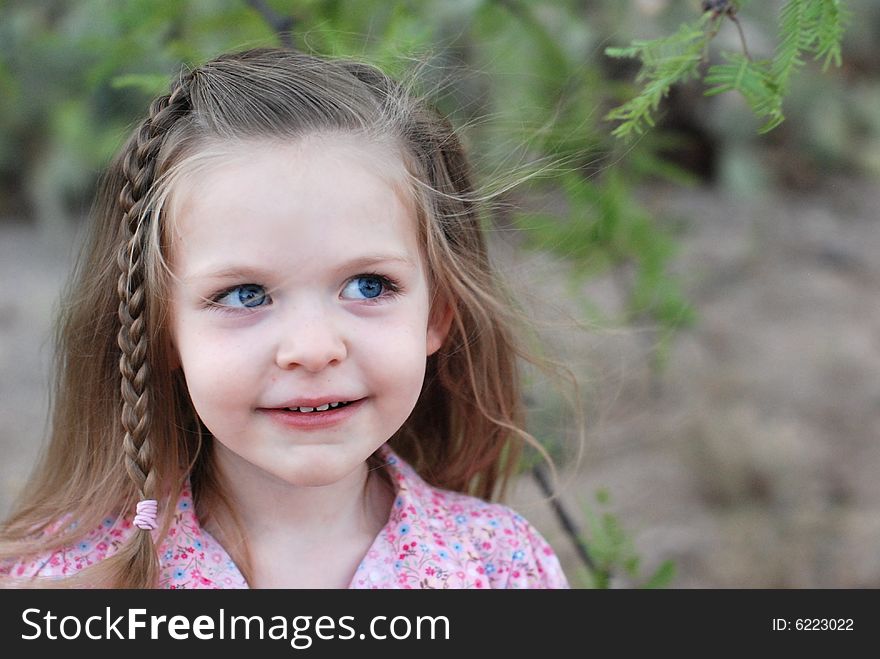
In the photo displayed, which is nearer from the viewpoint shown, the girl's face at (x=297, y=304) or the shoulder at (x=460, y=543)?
the girl's face at (x=297, y=304)

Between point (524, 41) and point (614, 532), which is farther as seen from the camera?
point (524, 41)

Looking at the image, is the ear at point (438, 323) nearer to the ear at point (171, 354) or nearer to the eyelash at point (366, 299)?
the eyelash at point (366, 299)

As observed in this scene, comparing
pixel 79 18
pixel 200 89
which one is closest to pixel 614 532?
pixel 200 89

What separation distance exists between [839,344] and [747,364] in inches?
18.5

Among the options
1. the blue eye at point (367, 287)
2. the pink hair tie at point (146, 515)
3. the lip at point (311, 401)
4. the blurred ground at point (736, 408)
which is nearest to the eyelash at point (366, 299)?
the blue eye at point (367, 287)

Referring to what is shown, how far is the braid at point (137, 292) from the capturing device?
1354mm

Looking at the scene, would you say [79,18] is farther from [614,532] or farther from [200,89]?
[614,532]

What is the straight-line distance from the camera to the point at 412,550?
59.2 inches

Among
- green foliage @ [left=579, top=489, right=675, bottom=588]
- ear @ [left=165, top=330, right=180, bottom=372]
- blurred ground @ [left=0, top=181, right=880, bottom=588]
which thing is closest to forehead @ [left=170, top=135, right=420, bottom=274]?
ear @ [left=165, top=330, right=180, bottom=372]

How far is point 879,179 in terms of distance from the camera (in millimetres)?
5797

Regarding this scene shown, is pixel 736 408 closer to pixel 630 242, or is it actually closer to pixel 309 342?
pixel 630 242

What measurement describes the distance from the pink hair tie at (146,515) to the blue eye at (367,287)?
384 millimetres

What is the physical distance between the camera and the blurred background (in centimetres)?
188

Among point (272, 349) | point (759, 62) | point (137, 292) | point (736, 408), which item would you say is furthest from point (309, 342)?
point (736, 408)
